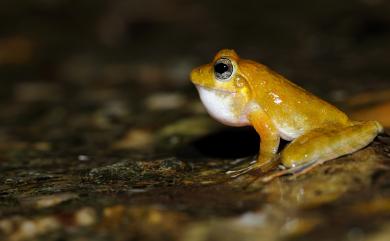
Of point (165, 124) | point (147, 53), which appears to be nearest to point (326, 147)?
point (165, 124)

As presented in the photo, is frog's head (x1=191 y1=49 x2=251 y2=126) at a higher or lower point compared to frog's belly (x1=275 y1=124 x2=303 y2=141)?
higher

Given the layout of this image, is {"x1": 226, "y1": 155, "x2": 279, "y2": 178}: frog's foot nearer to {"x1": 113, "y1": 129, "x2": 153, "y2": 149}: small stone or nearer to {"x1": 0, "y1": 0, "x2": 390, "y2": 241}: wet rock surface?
{"x1": 0, "y1": 0, "x2": 390, "y2": 241}: wet rock surface

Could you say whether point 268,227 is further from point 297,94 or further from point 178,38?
point 178,38

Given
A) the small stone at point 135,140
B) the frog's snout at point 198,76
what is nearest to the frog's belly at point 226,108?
the frog's snout at point 198,76

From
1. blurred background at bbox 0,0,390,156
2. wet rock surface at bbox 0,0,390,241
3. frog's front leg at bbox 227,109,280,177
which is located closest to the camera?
wet rock surface at bbox 0,0,390,241

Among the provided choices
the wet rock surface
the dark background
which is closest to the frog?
the wet rock surface

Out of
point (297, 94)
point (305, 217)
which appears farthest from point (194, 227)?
point (297, 94)

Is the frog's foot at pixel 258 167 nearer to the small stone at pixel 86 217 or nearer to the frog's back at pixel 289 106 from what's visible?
the frog's back at pixel 289 106
